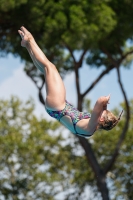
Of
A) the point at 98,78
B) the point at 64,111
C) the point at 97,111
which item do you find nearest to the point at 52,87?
the point at 64,111

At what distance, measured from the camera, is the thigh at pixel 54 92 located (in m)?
5.56

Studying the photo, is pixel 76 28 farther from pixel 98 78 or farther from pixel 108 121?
pixel 108 121

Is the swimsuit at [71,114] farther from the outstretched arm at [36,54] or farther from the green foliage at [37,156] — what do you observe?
the green foliage at [37,156]

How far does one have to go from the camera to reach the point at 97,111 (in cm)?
516

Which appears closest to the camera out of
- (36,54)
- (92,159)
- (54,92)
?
(54,92)

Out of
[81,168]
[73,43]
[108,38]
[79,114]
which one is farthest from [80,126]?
[81,168]

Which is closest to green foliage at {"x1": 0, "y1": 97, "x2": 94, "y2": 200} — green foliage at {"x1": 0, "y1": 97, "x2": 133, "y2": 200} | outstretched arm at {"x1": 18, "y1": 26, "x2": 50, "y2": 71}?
green foliage at {"x1": 0, "y1": 97, "x2": 133, "y2": 200}

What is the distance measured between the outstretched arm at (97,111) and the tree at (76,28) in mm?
10589

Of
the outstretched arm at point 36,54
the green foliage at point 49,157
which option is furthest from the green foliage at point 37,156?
the outstretched arm at point 36,54

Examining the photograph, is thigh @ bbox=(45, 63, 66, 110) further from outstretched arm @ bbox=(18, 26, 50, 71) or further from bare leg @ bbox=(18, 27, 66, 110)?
outstretched arm @ bbox=(18, 26, 50, 71)

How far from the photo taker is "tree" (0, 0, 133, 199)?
51.9 ft

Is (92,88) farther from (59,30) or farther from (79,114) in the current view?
(79,114)

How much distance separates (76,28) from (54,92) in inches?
406

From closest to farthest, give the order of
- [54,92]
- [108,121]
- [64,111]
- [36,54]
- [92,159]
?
[108,121]
[54,92]
[64,111]
[36,54]
[92,159]
